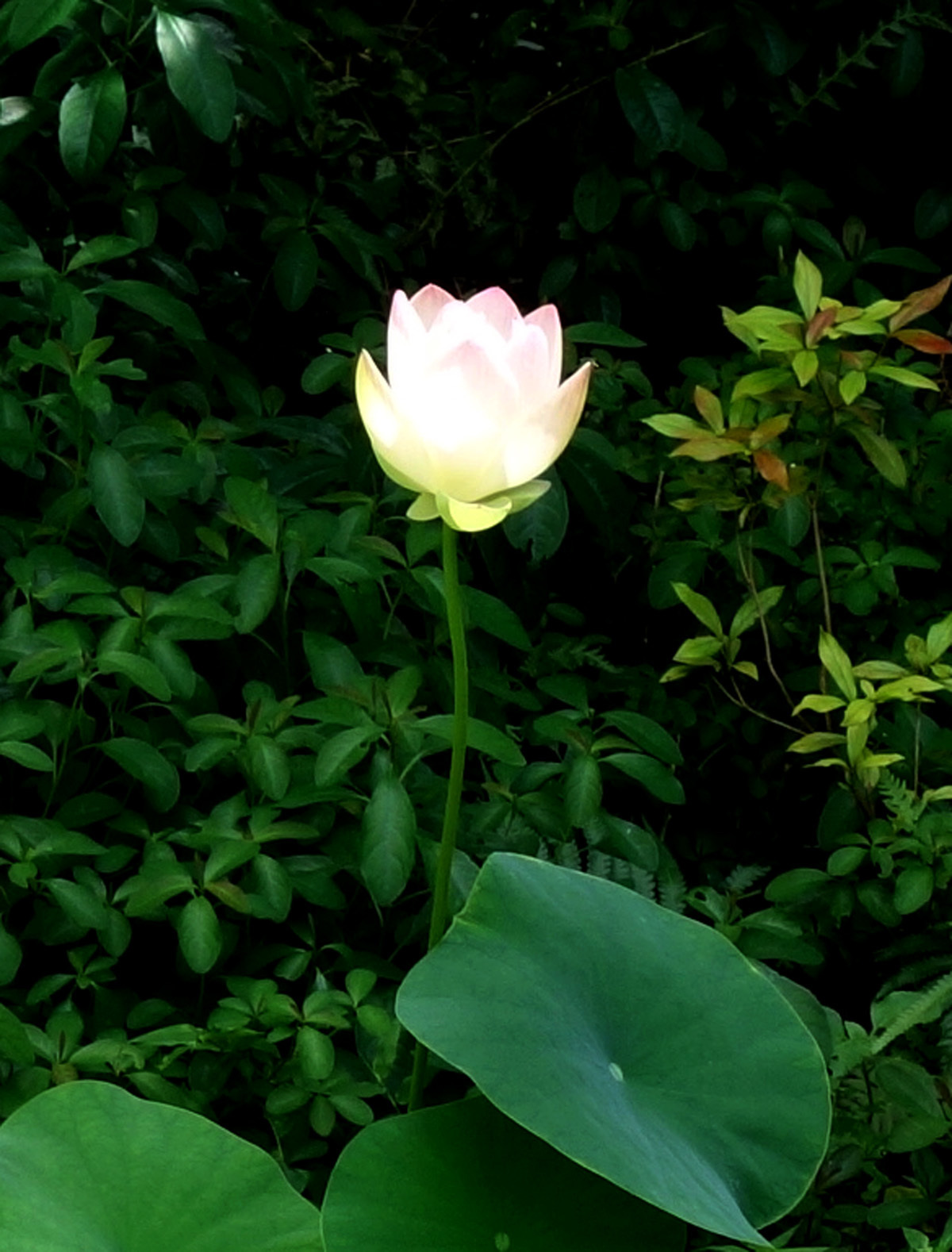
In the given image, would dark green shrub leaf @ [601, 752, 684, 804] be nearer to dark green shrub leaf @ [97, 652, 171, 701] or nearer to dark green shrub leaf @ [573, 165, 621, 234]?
dark green shrub leaf @ [97, 652, 171, 701]

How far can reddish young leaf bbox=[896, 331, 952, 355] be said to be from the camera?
1695 millimetres

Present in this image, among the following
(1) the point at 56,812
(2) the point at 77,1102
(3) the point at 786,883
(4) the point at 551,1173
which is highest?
(2) the point at 77,1102

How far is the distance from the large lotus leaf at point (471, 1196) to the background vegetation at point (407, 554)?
0.27m

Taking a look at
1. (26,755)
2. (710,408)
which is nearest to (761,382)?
(710,408)

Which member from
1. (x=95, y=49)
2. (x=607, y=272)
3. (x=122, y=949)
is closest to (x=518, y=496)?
(x=122, y=949)

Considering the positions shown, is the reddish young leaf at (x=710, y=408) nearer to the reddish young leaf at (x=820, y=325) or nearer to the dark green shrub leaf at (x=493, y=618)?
the reddish young leaf at (x=820, y=325)

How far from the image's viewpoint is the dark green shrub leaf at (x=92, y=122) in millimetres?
1990

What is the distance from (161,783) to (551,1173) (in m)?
0.71

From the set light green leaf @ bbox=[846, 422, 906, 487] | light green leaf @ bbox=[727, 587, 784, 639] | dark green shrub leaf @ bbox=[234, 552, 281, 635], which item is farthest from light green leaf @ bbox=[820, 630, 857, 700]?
dark green shrub leaf @ bbox=[234, 552, 281, 635]

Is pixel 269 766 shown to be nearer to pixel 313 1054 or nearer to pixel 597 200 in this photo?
pixel 313 1054

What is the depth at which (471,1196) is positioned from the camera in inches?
37.5

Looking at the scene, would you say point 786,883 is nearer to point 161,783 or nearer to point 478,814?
point 478,814

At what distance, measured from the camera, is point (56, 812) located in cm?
163

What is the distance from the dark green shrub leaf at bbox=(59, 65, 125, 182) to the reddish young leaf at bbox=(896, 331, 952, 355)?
3.52 feet
